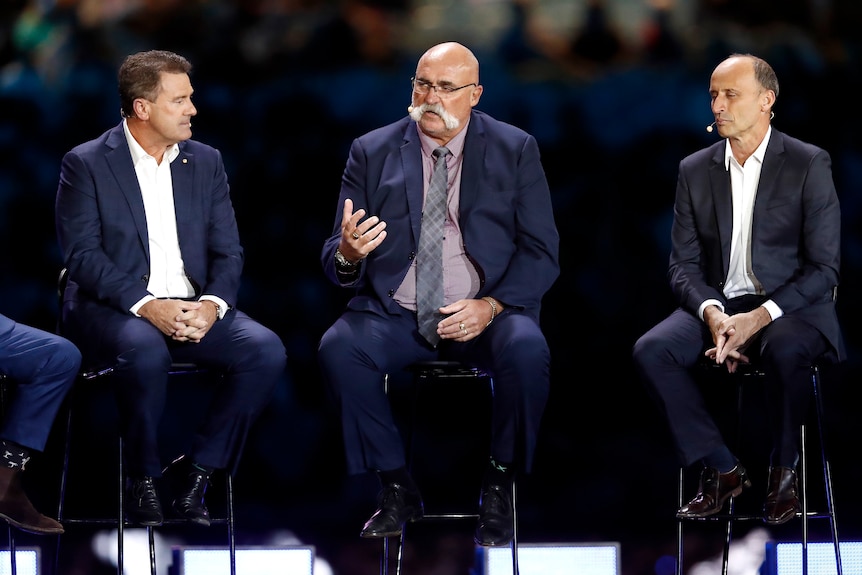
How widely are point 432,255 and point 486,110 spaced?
80 cm

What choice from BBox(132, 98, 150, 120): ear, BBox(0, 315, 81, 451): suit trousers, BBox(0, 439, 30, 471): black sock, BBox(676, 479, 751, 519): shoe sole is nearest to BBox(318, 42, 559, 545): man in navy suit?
BBox(676, 479, 751, 519): shoe sole

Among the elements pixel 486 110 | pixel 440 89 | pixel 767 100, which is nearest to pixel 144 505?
pixel 440 89

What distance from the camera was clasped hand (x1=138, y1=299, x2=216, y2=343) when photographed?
13.2 ft

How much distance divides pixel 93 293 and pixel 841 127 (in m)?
2.83

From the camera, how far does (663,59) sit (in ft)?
15.4

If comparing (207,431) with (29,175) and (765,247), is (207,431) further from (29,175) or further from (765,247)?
(765,247)

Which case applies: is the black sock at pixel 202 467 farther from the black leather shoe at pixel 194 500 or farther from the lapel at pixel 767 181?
the lapel at pixel 767 181

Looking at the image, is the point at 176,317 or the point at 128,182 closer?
the point at 176,317

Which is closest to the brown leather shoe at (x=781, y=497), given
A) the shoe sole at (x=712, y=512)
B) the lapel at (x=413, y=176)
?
the shoe sole at (x=712, y=512)

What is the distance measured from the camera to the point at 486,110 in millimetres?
4676

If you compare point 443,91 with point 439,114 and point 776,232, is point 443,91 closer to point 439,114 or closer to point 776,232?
point 439,114

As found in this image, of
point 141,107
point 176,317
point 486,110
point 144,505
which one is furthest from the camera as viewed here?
point 486,110

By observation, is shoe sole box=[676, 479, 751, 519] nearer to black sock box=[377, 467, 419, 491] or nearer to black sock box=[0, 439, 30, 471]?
black sock box=[377, 467, 419, 491]

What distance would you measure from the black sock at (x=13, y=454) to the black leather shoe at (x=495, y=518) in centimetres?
144
